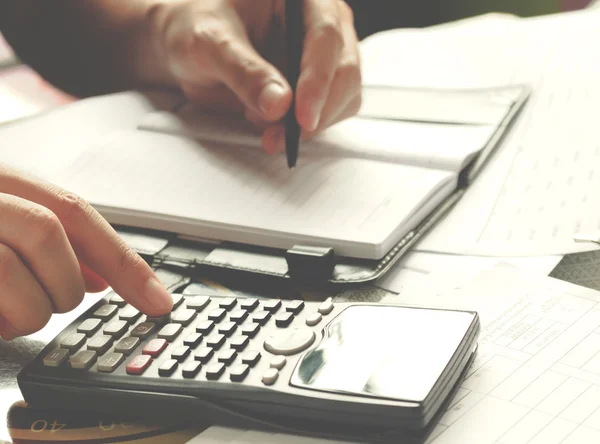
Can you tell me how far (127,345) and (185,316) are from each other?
0.12 ft

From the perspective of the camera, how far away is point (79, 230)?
44 cm

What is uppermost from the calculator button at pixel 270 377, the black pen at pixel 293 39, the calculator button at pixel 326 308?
the black pen at pixel 293 39

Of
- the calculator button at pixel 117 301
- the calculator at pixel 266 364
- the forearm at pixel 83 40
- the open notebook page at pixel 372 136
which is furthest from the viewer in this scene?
the forearm at pixel 83 40

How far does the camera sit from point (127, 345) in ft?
1.27

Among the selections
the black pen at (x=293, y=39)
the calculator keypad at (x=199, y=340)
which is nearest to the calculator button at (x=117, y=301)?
the calculator keypad at (x=199, y=340)

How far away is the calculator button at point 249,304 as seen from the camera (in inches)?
16.3

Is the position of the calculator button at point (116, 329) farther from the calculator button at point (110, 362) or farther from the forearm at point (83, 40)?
the forearm at point (83, 40)

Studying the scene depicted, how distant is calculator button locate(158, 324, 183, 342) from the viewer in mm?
392

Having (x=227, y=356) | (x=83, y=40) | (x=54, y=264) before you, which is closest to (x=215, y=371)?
(x=227, y=356)

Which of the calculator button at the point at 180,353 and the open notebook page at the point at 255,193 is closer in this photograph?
the calculator button at the point at 180,353

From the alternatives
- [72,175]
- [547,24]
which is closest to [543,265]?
[72,175]

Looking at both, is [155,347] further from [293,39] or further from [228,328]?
[293,39]

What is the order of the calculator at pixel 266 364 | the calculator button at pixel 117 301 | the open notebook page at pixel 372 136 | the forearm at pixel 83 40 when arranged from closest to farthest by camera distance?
Result: the calculator at pixel 266 364, the calculator button at pixel 117 301, the open notebook page at pixel 372 136, the forearm at pixel 83 40

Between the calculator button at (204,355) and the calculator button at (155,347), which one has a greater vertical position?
the calculator button at (204,355)
